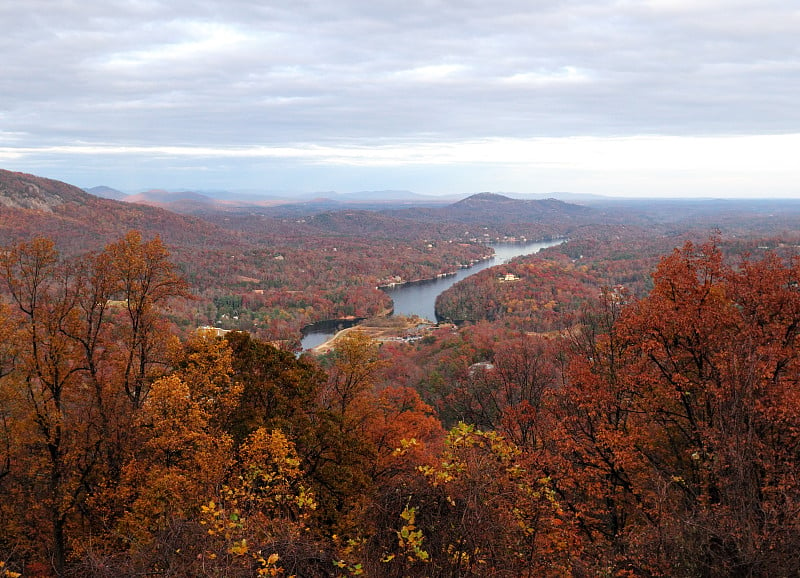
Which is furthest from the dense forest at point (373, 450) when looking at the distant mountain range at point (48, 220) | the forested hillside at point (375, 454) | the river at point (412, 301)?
the distant mountain range at point (48, 220)

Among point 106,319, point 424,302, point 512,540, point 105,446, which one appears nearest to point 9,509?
point 105,446

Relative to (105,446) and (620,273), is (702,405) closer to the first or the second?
(105,446)

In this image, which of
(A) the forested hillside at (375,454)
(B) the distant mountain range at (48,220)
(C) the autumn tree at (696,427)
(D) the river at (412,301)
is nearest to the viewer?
(C) the autumn tree at (696,427)

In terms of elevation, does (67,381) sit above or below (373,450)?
above

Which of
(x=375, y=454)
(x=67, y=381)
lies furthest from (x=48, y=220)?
(x=375, y=454)

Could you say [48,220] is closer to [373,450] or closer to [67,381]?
[67,381]

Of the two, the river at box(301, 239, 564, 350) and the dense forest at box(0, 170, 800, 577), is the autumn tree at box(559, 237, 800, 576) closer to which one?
the dense forest at box(0, 170, 800, 577)

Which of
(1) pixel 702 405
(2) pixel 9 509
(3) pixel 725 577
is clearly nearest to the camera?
(3) pixel 725 577

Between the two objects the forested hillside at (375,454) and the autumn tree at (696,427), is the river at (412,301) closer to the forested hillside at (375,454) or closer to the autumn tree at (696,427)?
the forested hillside at (375,454)
